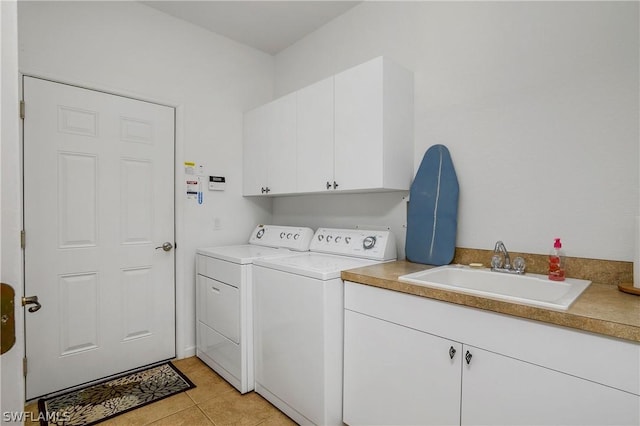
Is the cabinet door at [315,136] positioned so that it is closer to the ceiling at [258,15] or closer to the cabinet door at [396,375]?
the ceiling at [258,15]

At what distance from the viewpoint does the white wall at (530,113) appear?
149 cm

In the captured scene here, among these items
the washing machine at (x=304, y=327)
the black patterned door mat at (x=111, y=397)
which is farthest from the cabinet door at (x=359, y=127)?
the black patterned door mat at (x=111, y=397)

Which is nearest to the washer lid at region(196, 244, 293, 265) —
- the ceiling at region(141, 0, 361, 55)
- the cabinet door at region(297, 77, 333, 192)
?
the cabinet door at region(297, 77, 333, 192)

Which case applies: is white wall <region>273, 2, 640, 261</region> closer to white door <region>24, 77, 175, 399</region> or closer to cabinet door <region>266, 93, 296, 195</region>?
cabinet door <region>266, 93, 296, 195</region>

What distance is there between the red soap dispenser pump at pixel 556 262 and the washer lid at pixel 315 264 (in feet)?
3.05

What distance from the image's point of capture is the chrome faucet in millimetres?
1708

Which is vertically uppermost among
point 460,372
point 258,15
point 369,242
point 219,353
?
point 258,15

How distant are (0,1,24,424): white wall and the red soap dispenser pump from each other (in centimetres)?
192

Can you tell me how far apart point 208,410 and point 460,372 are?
1535 mm

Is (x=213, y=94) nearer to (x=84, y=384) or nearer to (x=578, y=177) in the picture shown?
(x=84, y=384)

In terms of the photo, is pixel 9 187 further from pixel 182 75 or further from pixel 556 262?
pixel 182 75

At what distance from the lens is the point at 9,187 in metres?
0.63

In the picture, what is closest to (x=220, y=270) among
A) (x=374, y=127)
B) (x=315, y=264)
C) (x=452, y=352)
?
(x=315, y=264)

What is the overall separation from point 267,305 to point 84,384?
1.45 meters
